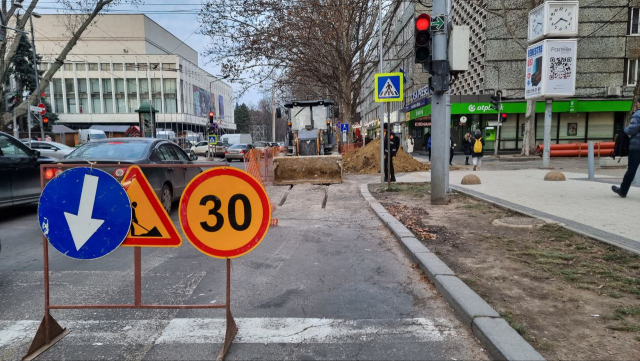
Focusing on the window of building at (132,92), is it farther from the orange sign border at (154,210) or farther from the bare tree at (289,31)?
the orange sign border at (154,210)

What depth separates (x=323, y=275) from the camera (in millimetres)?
4570

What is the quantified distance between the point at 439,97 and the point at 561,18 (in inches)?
435

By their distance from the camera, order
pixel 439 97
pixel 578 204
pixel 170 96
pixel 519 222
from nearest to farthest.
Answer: pixel 519 222, pixel 578 204, pixel 439 97, pixel 170 96

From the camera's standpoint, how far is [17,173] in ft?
26.4

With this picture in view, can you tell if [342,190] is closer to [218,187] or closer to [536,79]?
[218,187]

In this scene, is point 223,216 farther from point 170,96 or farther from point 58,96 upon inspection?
point 58,96

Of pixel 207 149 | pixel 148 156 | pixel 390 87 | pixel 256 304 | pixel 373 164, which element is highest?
pixel 390 87

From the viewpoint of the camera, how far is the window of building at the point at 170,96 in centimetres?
6716

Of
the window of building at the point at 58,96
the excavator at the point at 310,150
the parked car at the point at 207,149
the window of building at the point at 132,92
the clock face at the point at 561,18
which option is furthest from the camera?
the window of building at the point at 132,92

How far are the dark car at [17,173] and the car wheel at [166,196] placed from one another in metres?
2.94

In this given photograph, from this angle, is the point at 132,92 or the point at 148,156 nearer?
the point at 148,156

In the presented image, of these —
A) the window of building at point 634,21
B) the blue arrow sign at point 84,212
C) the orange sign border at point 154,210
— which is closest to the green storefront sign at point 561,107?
the window of building at point 634,21

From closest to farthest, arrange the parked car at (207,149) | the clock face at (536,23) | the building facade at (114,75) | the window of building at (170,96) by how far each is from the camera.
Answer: the clock face at (536,23), the parked car at (207,149), the building facade at (114,75), the window of building at (170,96)

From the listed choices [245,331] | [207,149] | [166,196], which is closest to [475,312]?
[245,331]
